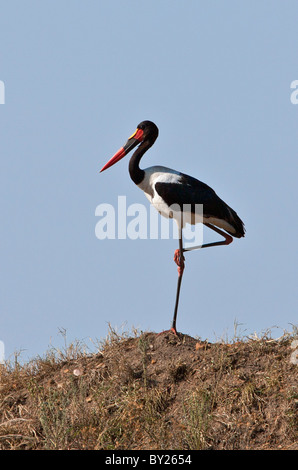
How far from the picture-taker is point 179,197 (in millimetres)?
9781

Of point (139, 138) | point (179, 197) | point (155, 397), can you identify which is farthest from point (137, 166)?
point (155, 397)

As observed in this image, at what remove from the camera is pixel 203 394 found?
7.85 metres

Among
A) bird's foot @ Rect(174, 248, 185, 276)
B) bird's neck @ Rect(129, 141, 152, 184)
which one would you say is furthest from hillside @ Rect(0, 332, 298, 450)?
bird's neck @ Rect(129, 141, 152, 184)

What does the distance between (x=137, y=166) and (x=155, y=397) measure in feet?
11.4

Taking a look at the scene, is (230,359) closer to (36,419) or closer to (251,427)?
(251,427)

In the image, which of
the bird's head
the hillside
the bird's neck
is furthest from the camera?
the bird's head

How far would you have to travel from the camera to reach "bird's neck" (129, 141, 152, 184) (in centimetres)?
1008

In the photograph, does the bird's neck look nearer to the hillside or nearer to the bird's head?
the bird's head

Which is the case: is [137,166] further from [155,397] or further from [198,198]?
[155,397]

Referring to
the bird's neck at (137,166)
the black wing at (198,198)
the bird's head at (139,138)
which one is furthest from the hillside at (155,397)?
the bird's head at (139,138)

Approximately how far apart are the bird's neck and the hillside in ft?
7.47

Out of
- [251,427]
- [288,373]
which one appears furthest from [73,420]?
[288,373]
